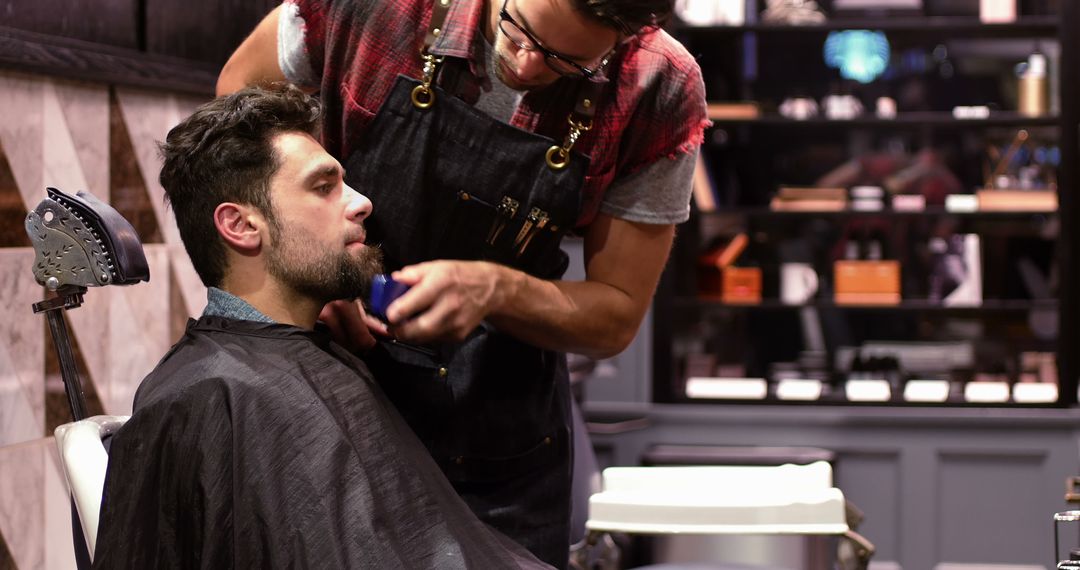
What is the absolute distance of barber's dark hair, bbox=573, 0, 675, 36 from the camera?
1.57 metres

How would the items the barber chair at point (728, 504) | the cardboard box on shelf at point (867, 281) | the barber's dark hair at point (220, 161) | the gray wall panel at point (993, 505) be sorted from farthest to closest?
1. the cardboard box on shelf at point (867, 281)
2. the gray wall panel at point (993, 505)
3. the barber chair at point (728, 504)
4. the barber's dark hair at point (220, 161)

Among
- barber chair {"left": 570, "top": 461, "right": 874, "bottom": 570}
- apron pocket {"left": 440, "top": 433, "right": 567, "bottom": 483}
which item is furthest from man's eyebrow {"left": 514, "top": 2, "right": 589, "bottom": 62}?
barber chair {"left": 570, "top": 461, "right": 874, "bottom": 570}

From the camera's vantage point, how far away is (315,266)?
173 centimetres

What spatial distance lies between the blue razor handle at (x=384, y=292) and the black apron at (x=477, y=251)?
0.22 metres

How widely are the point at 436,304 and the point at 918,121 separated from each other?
364 centimetres

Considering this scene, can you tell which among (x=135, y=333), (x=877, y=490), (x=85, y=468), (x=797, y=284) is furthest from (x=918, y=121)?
(x=85, y=468)

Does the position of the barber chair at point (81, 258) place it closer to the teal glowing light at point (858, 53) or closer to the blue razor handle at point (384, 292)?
the blue razor handle at point (384, 292)

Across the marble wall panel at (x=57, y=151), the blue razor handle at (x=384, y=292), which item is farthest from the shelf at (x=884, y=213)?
the blue razor handle at (x=384, y=292)

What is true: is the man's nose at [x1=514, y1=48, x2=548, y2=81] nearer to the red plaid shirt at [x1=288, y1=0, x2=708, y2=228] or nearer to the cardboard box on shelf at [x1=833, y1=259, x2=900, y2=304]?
the red plaid shirt at [x1=288, y1=0, x2=708, y2=228]

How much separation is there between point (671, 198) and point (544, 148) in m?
0.25

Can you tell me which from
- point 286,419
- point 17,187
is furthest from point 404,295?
point 17,187

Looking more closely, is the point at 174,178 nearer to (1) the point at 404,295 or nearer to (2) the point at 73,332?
(1) the point at 404,295

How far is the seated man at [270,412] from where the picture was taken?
1.51m

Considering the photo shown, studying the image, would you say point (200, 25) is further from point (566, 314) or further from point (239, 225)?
point (566, 314)
